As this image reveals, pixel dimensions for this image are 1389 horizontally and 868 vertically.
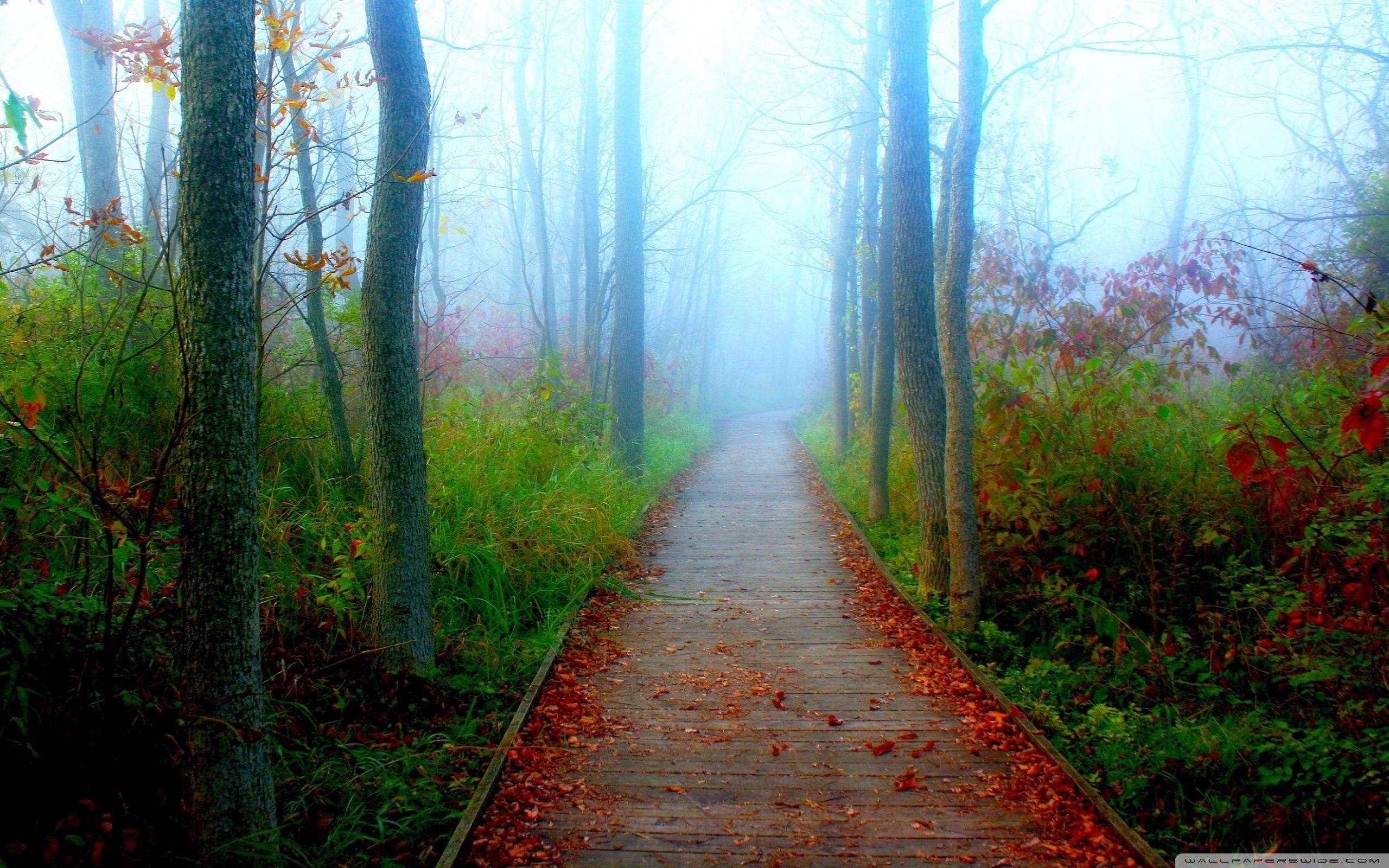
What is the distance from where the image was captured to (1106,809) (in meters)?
3.44

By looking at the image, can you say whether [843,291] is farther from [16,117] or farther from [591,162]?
[16,117]

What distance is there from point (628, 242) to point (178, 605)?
10.3 meters

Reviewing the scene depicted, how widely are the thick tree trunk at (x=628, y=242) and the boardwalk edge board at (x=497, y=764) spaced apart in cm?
680

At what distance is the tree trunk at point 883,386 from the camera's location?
9.88 metres

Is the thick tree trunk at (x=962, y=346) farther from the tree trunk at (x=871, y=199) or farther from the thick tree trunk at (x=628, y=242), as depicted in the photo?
the thick tree trunk at (x=628, y=242)

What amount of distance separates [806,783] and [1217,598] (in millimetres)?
3929

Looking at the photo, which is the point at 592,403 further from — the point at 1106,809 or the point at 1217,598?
the point at 1106,809

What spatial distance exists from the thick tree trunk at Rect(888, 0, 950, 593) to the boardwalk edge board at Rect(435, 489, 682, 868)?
10.8 ft

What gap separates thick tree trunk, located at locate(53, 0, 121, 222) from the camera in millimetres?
8469

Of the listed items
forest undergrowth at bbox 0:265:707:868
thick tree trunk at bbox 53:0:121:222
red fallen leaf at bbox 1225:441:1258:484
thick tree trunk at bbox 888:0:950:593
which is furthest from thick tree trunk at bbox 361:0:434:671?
thick tree trunk at bbox 53:0:121:222

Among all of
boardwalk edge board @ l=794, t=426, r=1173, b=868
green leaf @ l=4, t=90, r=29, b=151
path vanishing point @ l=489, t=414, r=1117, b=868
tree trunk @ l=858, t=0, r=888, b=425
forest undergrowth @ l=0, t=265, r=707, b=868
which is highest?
tree trunk @ l=858, t=0, r=888, b=425

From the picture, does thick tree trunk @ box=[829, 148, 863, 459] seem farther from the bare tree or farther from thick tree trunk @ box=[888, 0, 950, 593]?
thick tree trunk @ box=[888, 0, 950, 593]

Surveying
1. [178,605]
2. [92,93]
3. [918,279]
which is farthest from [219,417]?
[92,93]

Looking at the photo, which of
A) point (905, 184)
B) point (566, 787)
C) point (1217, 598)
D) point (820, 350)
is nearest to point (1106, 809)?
point (566, 787)
